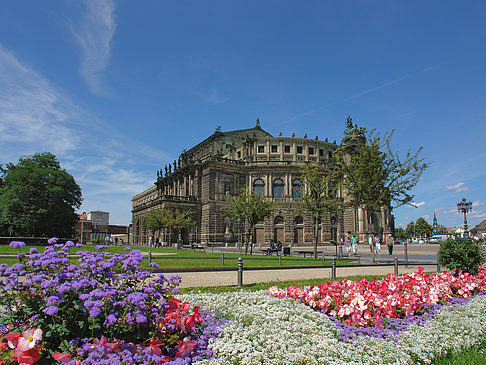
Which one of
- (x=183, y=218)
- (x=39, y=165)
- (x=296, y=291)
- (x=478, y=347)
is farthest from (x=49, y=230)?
(x=478, y=347)

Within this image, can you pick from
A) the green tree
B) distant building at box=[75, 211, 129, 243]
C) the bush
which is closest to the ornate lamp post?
the bush

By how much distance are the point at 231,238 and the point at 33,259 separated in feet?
184

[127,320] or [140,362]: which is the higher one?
[127,320]

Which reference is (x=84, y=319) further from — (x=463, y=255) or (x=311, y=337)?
(x=463, y=255)

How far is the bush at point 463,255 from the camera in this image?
41.2 feet

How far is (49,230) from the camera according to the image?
50938 millimetres

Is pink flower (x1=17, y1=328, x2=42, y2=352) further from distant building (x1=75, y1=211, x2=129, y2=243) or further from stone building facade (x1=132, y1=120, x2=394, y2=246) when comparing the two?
distant building (x1=75, y1=211, x2=129, y2=243)

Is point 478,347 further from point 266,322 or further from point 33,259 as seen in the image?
point 33,259

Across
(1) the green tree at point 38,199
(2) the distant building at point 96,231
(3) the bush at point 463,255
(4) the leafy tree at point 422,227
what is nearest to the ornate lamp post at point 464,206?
(3) the bush at point 463,255

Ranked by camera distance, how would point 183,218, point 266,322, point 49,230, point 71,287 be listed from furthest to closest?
point 183,218 → point 49,230 → point 266,322 → point 71,287

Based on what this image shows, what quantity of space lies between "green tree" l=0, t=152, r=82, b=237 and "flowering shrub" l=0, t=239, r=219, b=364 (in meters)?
49.3

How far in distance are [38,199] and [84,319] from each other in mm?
51849

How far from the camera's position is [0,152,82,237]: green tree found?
47875 mm

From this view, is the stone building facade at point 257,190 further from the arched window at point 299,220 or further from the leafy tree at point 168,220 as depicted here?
the leafy tree at point 168,220
